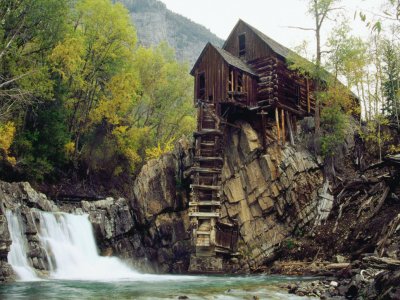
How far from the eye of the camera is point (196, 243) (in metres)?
24.9

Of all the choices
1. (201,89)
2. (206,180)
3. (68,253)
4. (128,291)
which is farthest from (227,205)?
(128,291)

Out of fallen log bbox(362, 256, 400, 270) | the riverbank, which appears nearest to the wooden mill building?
the riverbank

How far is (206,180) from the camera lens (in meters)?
27.3

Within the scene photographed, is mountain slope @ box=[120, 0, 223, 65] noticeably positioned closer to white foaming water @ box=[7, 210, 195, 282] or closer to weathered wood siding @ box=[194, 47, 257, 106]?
weathered wood siding @ box=[194, 47, 257, 106]

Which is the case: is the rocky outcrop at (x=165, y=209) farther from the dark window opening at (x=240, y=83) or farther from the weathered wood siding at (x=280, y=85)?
the weathered wood siding at (x=280, y=85)

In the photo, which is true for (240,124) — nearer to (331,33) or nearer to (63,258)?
(331,33)

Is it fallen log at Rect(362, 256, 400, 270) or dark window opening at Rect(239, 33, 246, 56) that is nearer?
fallen log at Rect(362, 256, 400, 270)

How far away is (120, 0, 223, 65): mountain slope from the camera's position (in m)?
146

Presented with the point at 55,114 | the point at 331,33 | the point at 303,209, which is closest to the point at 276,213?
the point at 303,209

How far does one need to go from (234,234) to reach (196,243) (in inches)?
119

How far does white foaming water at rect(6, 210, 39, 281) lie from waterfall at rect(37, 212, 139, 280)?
1180mm

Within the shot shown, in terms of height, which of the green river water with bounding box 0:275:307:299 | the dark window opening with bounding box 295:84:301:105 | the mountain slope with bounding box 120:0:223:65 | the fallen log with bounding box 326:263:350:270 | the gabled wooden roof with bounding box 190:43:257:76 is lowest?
the fallen log with bounding box 326:263:350:270

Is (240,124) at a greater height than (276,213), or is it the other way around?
(240,124)

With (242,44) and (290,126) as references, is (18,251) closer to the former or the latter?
(290,126)
